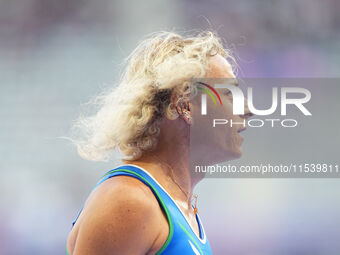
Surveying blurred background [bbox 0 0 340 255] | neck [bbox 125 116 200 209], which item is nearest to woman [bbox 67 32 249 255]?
neck [bbox 125 116 200 209]

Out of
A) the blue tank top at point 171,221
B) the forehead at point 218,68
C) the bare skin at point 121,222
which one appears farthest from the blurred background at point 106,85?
the bare skin at point 121,222

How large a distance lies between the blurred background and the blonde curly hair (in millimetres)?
933

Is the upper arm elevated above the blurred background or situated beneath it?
situated beneath

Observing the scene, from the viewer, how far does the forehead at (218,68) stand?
1196mm

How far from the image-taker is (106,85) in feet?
8.00

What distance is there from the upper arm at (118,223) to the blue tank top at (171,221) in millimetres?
41

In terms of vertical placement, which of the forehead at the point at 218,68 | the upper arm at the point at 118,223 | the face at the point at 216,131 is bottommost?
the upper arm at the point at 118,223

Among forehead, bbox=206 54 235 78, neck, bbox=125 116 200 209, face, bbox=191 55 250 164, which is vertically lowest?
neck, bbox=125 116 200 209

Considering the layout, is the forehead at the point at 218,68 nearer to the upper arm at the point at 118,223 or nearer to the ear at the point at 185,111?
the ear at the point at 185,111

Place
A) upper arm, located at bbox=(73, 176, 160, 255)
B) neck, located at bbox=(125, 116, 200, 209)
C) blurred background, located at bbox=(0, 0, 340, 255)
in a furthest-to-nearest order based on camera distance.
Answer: blurred background, located at bbox=(0, 0, 340, 255) < neck, located at bbox=(125, 116, 200, 209) < upper arm, located at bbox=(73, 176, 160, 255)

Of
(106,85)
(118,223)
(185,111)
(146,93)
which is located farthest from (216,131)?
(106,85)

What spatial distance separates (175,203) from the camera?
1.05 metres

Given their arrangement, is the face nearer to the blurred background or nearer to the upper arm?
the upper arm

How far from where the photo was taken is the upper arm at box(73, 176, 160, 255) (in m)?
0.86
